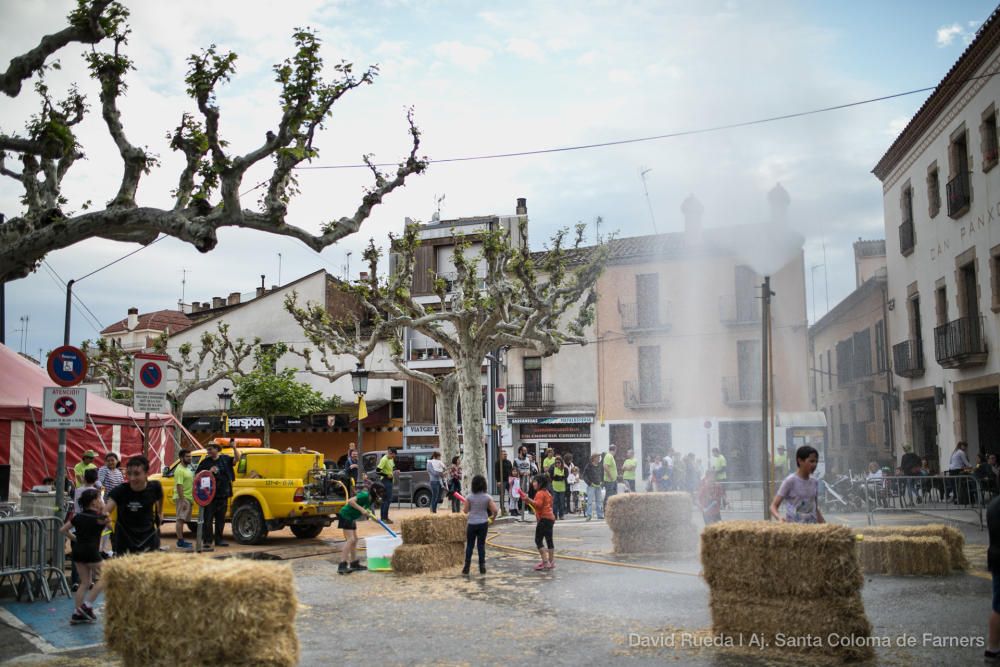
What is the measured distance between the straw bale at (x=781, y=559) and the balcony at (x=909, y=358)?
2174 centimetres

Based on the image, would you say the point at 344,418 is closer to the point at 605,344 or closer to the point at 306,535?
the point at 605,344

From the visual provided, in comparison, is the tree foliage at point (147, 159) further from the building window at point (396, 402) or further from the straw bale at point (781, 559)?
the building window at point (396, 402)

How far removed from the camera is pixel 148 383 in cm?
1241

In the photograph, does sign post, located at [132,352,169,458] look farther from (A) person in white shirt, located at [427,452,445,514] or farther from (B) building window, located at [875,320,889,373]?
(B) building window, located at [875,320,889,373]

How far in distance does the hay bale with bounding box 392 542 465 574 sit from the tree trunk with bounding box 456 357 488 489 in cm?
1122

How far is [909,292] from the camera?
27.9 m

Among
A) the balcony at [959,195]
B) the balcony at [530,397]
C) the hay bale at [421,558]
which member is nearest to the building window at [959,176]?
the balcony at [959,195]

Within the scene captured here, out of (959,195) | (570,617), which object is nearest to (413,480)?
(959,195)

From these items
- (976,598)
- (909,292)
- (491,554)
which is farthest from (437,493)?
(909,292)

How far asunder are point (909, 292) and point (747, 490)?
8573mm

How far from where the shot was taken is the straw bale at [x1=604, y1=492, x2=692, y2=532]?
14.7 meters

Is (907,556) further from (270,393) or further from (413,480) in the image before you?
(270,393)

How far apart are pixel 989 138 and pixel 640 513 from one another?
47.7 feet

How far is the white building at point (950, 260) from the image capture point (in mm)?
21469
